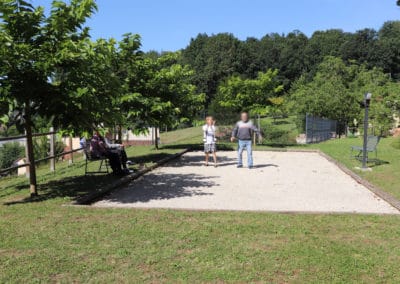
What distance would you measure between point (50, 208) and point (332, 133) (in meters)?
31.4

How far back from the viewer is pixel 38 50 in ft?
21.1

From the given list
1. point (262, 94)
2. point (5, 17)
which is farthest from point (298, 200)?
point (262, 94)

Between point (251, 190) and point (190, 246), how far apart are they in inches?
166

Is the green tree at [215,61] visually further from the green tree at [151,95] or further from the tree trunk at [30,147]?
the tree trunk at [30,147]

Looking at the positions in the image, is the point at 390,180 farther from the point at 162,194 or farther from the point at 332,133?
the point at 332,133

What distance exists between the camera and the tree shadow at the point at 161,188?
312 inches

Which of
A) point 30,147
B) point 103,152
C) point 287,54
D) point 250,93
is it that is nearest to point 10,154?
point 103,152

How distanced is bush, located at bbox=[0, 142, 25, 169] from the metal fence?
1964cm

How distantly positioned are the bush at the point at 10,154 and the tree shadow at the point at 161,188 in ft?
11.8

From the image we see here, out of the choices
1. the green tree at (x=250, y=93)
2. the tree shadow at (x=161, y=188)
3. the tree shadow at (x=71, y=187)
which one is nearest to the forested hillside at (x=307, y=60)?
the green tree at (x=250, y=93)

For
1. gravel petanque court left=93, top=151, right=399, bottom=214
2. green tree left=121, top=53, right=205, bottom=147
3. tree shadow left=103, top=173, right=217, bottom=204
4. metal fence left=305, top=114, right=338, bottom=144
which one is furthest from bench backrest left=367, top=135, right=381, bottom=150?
metal fence left=305, top=114, right=338, bottom=144

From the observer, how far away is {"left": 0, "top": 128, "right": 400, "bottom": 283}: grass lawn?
13.3 ft

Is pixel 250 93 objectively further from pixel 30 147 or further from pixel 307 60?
pixel 307 60

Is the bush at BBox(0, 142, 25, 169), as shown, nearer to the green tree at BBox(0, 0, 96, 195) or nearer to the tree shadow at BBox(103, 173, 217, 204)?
the tree shadow at BBox(103, 173, 217, 204)
